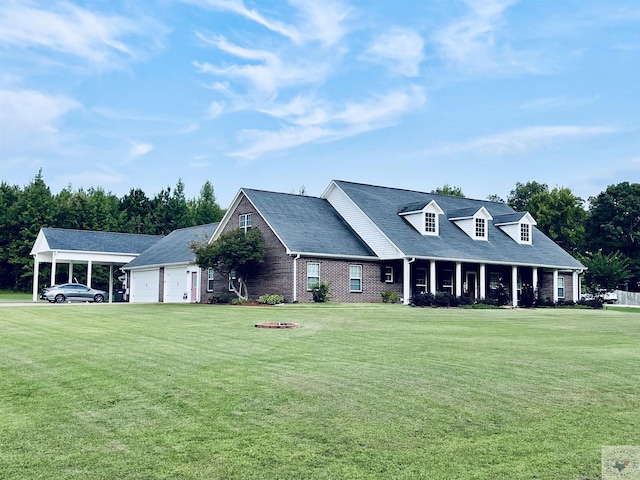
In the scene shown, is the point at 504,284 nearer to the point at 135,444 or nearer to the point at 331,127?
the point at 331,127

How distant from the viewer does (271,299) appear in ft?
108

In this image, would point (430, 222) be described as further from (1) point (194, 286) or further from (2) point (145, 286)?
(2) point (145, 286)

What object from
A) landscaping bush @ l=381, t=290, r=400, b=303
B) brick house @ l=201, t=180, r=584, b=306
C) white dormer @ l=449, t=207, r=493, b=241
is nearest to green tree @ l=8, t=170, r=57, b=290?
brick house @ l=201, t=180, r=584, b=306

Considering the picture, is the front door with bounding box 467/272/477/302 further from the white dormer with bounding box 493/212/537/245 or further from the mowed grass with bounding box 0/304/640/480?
the mowed grass with bounding box 0/304/640/480

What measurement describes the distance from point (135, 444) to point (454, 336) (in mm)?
11383

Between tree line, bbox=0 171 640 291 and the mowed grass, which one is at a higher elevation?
tree line, bbox=0 171 640 291

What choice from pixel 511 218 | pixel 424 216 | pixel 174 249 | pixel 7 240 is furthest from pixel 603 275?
pixel 7 240

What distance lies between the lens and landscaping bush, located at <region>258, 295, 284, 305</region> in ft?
108

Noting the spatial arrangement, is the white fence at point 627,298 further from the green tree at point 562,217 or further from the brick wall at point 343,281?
the brick wall at point 343,281

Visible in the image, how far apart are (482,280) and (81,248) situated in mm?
26937

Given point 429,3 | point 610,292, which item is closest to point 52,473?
point 429,3

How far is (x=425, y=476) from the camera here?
6480 mm

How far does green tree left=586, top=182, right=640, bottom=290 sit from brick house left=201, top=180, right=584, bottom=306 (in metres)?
25.3

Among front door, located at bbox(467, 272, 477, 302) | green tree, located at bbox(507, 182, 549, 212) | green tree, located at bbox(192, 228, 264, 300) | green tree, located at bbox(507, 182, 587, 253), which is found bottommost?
front door, located at bbox(467, 272, 477, 302)
